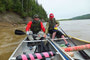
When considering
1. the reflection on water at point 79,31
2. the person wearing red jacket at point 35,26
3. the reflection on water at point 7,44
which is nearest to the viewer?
the reflection on water at point 7,44

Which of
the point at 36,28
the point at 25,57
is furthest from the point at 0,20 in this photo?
the point at 25,57

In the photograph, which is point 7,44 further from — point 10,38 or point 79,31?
point 79,31

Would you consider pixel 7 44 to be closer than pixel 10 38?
Yes

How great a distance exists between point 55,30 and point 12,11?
22.0m

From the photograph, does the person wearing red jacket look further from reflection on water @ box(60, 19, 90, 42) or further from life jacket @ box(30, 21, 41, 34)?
reflection on water @ box(60, 19, 90, 42)

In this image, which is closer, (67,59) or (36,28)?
(67,59)

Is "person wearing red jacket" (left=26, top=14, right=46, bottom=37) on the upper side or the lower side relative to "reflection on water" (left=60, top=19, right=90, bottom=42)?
upper

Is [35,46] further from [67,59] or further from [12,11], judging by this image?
[12,11]

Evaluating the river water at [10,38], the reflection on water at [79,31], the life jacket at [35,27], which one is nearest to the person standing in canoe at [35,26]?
the life jacket at [35,27]

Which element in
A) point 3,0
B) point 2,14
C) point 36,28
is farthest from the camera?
point 3,0

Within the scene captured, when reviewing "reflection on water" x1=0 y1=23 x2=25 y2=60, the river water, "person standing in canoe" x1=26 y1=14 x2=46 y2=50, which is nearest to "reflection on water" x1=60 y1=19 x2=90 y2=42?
the river water

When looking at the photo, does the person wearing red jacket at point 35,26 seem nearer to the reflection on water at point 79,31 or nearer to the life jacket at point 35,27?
the life jacket at point 35,27

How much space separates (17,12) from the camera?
26.8 m

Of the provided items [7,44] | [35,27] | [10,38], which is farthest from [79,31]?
[7,44]
